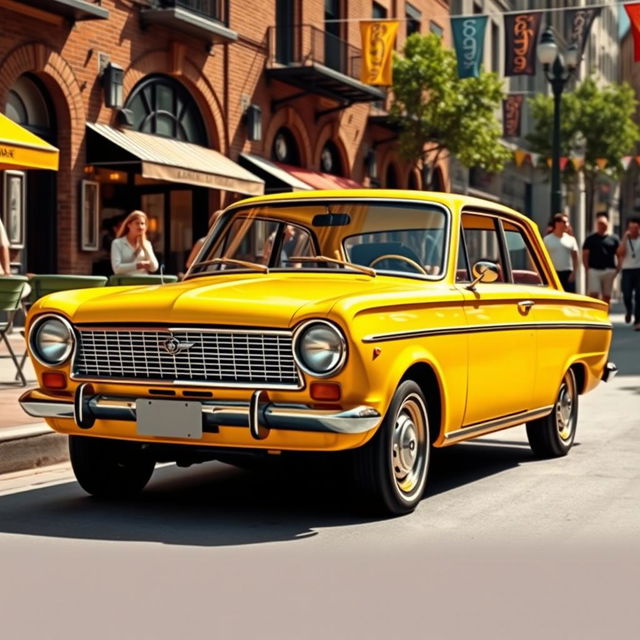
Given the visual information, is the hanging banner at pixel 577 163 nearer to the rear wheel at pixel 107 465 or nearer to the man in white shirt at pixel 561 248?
the man in white shirt at pixel 561 248

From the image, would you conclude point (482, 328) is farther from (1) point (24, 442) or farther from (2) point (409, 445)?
(1) point (24, 442)

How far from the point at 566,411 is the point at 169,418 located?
3.51 metres

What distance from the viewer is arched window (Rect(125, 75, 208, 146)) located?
2242 centimetres

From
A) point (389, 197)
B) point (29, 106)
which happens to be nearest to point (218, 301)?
point (389, 197)

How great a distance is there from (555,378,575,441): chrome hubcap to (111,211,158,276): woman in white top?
6.21 m

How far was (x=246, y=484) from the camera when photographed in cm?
751

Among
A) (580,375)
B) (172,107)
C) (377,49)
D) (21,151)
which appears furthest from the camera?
(377,49)

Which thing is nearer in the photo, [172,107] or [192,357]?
[192,357]

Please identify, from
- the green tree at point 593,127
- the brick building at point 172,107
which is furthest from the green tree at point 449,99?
the green tree at point 593,127

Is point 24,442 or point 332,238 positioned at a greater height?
Result: point 332,238

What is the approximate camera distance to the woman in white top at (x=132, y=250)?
13891 mm

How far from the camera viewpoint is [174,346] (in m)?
6.28

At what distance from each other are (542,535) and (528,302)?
7.22 feet

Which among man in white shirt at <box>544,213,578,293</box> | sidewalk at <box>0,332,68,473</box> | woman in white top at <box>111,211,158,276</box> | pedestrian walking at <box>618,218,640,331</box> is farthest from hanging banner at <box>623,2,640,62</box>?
sidewalk at <box>0,332,68,473</box>
